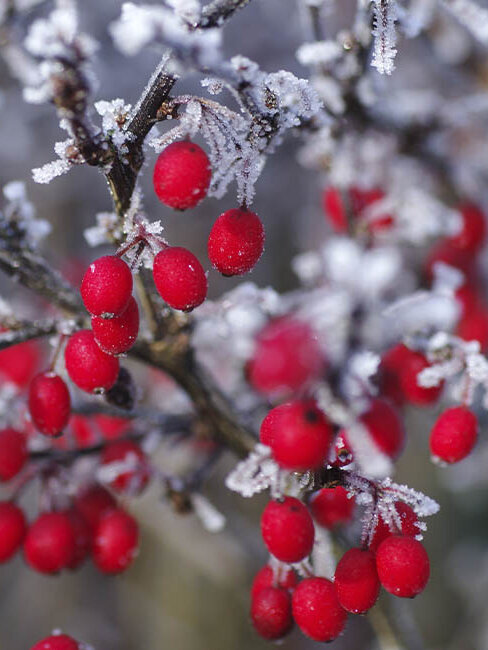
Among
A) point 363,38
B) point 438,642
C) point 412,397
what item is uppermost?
point 363,38

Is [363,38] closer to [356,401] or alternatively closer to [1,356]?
[356,401]

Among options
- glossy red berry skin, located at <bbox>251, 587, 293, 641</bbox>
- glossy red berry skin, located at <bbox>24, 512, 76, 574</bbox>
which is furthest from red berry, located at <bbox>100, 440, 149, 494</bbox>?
glossy red berry skin, located at <bbox>251, 587, 293, 641</bbox>

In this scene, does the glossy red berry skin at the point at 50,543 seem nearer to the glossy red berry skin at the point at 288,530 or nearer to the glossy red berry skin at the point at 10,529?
the glossy red berry skin at the point at 10,529

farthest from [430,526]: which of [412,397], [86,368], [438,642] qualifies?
[86,368]

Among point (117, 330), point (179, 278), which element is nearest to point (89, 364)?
point (117, 330)

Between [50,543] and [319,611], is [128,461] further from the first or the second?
[319,611]

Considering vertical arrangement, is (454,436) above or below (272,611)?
above

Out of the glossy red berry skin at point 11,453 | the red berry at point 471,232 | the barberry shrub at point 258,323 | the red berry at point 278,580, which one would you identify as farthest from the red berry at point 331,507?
the red berry at point 471,232
